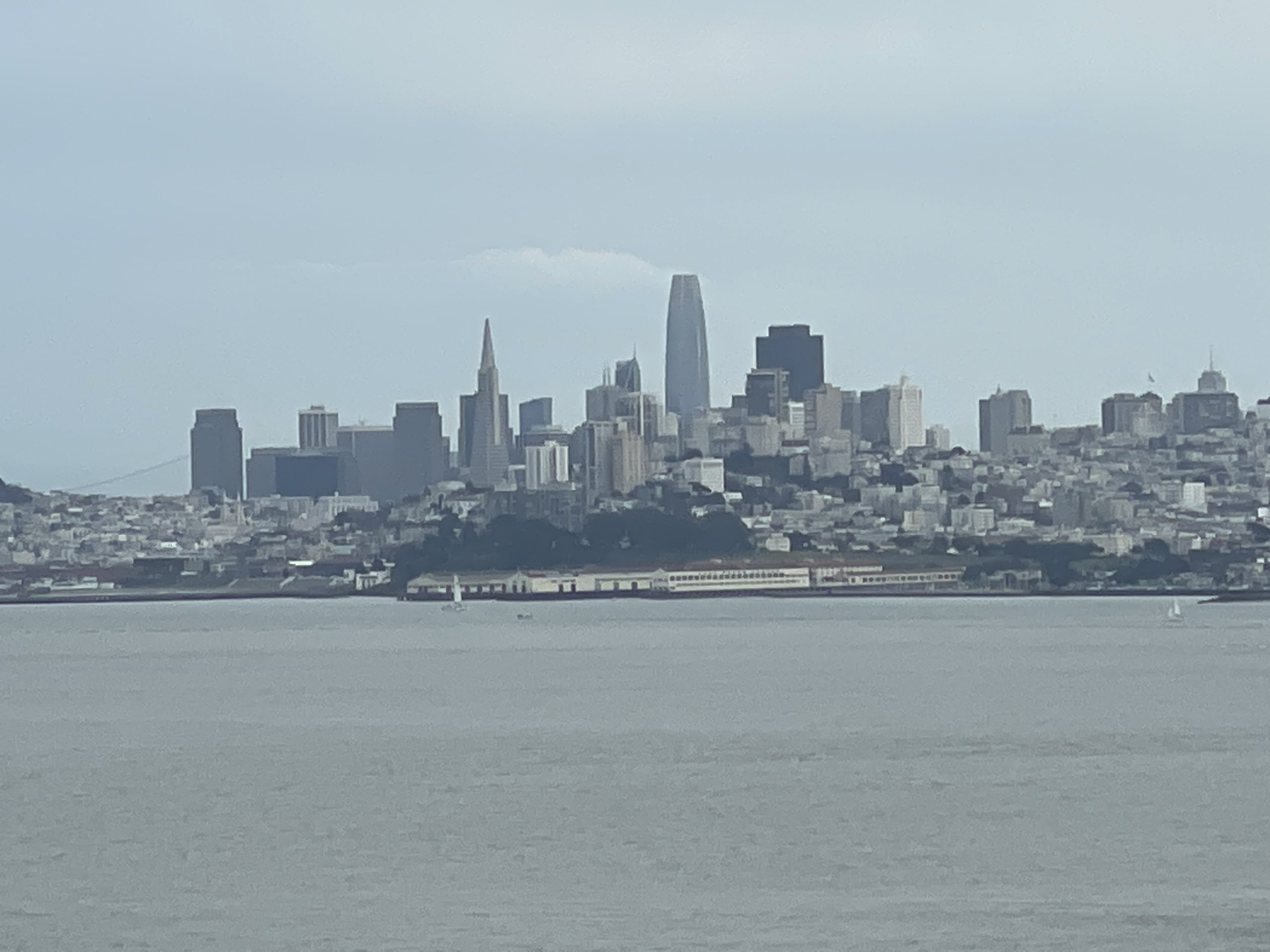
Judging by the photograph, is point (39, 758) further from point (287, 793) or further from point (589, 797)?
point (589, 797)

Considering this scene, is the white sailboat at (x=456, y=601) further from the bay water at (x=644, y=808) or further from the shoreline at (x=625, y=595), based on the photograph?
the bay water at (x=644, y=808)

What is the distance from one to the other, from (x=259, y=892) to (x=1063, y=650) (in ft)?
151

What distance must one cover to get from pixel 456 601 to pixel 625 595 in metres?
19.8

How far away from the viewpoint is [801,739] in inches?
1523

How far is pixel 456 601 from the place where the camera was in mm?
127125

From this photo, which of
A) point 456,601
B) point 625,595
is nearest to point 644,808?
point 456,601

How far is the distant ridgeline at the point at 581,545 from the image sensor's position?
151 metres

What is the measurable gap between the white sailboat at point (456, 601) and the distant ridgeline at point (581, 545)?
8612 millimetres

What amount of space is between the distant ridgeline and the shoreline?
9.67 ft

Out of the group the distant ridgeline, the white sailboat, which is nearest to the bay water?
the white sailboat

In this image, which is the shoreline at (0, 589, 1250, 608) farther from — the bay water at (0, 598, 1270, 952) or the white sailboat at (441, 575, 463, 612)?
the bay water at (0, 598, 1270, 952)

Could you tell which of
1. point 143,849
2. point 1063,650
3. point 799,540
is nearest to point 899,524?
point 799,540

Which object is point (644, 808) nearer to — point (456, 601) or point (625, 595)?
point (456, 601)

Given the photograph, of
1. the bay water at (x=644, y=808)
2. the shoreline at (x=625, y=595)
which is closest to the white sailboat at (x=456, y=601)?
the shoreline at (x=625, y=595)
